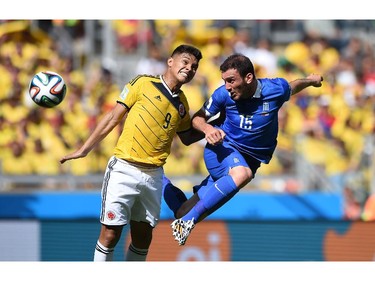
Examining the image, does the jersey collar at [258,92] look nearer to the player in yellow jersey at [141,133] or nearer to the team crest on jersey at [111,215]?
the player in yellow jersey at [141,133]

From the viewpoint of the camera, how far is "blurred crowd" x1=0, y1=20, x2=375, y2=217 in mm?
12852

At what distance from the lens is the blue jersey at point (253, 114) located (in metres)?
7.76

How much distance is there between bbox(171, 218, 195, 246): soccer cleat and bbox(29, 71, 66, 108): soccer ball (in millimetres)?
1679

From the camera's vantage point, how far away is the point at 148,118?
24.9 feet

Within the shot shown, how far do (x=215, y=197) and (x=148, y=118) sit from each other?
957mm

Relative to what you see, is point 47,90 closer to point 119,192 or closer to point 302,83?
point 119,192

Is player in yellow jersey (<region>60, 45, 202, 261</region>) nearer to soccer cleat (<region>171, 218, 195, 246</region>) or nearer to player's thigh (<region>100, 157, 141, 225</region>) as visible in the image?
player's thigh (<region>100, 157, 141, 225</region>)

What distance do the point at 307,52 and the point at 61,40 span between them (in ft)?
14.9

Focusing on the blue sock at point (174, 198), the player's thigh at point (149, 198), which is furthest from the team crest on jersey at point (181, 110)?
the blue sock at point (174, 198)

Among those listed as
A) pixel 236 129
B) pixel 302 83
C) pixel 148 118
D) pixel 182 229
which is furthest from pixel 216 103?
pixel 182 229

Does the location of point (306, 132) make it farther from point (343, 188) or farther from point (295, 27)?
point (295, 27)

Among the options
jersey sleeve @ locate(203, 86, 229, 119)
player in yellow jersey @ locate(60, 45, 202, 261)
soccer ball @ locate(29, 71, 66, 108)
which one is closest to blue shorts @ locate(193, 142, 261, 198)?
jersey sleeve @ locate(203, 86, 229, 119)

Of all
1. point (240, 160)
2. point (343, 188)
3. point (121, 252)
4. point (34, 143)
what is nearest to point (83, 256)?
point (121, 252)

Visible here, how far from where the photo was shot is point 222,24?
15.5 meters
